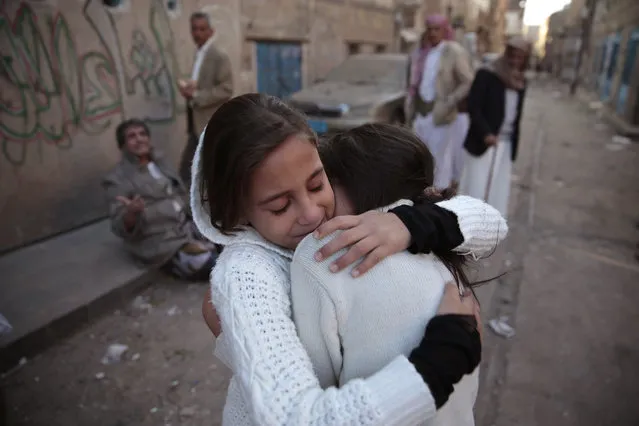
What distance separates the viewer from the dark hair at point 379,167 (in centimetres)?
102

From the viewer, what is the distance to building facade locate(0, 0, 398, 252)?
4039mm

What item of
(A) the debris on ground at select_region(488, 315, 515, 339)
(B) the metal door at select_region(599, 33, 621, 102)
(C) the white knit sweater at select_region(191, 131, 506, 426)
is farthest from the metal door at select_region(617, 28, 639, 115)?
(C) the white knit sweater at select_region(191, 131, 506, 426)

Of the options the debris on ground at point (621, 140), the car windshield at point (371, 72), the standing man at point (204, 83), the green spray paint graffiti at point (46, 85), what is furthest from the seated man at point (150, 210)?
the debris on ground at point (621, 140)

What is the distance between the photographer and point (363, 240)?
83 centimetres

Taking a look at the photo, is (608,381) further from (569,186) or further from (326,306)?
(569,186)

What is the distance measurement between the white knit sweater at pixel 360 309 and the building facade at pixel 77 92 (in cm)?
408

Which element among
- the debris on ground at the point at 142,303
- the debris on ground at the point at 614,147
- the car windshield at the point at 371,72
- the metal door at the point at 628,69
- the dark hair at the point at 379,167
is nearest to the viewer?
the dark hair at the point at 379,167

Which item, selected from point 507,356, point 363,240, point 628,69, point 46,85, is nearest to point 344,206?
point 363,240

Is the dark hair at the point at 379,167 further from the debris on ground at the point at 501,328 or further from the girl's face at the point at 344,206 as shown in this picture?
the debris on ground at the point at 501,328

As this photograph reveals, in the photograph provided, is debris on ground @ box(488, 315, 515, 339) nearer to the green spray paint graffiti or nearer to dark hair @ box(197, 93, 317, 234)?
dark hair @ box(197, 93, 317, 234)

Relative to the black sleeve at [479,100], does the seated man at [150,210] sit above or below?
below

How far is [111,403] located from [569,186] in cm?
655

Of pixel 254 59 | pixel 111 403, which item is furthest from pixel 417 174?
pixel 254 59

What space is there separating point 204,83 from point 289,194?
12.7 feet
